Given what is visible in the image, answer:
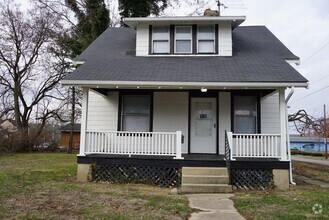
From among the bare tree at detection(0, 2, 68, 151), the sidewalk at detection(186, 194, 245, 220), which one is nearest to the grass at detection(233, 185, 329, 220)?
the sidewalk at detection(186, 194, 245, 220)

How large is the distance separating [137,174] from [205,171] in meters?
2.05

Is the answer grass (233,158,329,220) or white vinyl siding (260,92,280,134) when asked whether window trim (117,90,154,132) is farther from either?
grass (233,158,329,220)

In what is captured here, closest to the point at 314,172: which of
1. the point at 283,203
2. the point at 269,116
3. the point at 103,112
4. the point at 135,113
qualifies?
the point at 269,116

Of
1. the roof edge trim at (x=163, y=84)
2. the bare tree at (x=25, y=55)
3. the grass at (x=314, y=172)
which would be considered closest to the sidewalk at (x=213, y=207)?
the roof edge trim at (x=163, y=84)

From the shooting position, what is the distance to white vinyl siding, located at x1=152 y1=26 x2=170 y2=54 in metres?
13.1

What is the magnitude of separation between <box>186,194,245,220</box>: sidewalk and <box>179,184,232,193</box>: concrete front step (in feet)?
1.56

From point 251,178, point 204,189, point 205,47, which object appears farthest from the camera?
point 205,47

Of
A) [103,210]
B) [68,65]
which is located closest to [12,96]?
[68,65]

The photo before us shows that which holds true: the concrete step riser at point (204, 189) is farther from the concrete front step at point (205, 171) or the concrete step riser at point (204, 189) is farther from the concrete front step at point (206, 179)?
the concrete front step at point (205, 171)

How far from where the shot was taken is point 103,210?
626cm

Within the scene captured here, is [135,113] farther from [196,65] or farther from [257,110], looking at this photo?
[257,110]

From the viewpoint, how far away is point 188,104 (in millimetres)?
12094

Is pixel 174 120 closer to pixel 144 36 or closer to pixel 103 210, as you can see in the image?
pixel 144 36

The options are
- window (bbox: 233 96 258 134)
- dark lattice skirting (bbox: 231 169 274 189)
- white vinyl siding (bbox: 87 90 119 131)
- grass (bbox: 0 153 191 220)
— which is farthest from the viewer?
white vinyl siding (bbox: 87 90 119 131)
